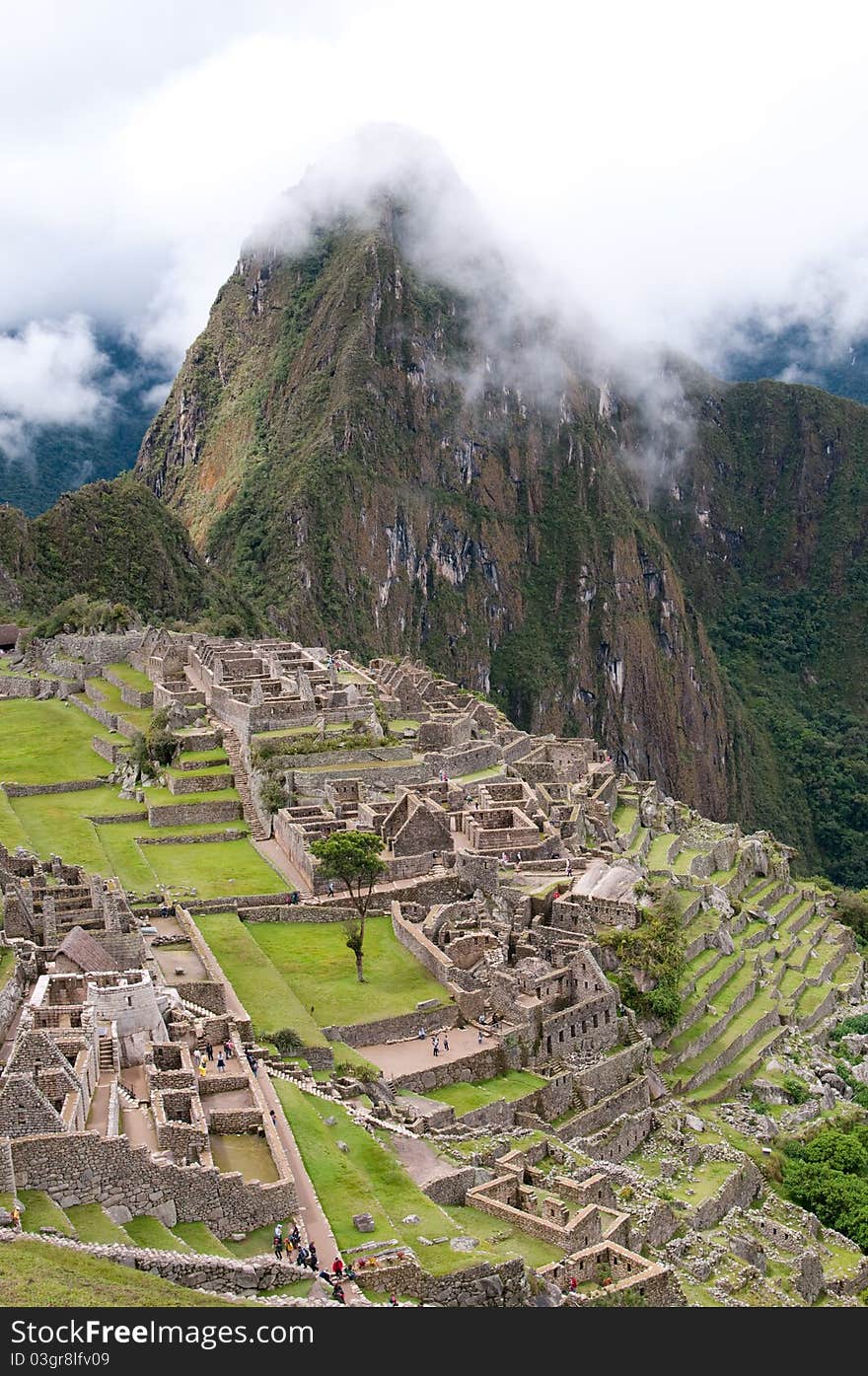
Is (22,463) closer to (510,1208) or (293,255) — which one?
(293,255)

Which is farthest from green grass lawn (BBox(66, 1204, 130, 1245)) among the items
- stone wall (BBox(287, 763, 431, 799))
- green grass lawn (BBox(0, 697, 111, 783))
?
green grass lawn (BBox(0, 697, 111, 783))

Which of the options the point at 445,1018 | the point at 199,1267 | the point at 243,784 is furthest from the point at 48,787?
the point at 199,1267

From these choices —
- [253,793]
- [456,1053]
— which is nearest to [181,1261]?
[456,1053]

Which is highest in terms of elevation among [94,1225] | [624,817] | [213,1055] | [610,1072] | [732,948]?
[624,817]

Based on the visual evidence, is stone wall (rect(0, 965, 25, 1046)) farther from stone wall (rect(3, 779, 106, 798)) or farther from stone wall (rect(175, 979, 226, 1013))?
stone wall (rect(3, 779, 106, 798))

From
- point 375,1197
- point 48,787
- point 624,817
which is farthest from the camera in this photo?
point 624,817

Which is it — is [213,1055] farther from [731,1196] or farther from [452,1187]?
[731,1196]
